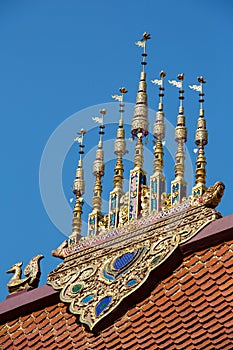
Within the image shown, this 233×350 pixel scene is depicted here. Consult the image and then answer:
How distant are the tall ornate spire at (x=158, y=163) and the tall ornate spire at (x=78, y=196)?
54.9 inches

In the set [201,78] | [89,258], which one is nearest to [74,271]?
[89,258]

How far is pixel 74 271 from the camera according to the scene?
21.1m

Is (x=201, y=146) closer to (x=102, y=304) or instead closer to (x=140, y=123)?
(x=140, y=123)

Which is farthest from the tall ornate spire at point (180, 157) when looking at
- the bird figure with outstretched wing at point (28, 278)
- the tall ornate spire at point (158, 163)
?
the bird figure with outstretched wing at point (28, 278)

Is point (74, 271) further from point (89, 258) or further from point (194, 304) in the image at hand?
point (194, 304)

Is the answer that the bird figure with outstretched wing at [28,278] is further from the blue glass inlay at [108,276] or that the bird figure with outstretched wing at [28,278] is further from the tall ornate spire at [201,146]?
the tall ornate spire at [201,146]

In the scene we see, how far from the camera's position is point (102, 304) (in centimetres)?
2016

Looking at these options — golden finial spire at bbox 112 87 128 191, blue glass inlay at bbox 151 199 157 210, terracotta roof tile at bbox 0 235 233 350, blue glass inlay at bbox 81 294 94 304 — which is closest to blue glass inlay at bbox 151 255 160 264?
terracotta roof tile at bbox 0 235 233 350

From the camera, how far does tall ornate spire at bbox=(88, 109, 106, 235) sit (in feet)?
71.3

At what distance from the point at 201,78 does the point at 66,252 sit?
3.25m

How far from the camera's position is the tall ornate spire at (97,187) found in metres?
21.7

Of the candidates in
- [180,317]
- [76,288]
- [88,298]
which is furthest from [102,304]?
[180,317]

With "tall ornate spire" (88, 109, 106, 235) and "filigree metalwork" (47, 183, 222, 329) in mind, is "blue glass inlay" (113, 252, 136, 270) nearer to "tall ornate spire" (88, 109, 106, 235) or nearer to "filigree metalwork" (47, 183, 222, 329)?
"filigree metalwork" (47, 183, 222, 329)

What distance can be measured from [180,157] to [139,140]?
835 mm
